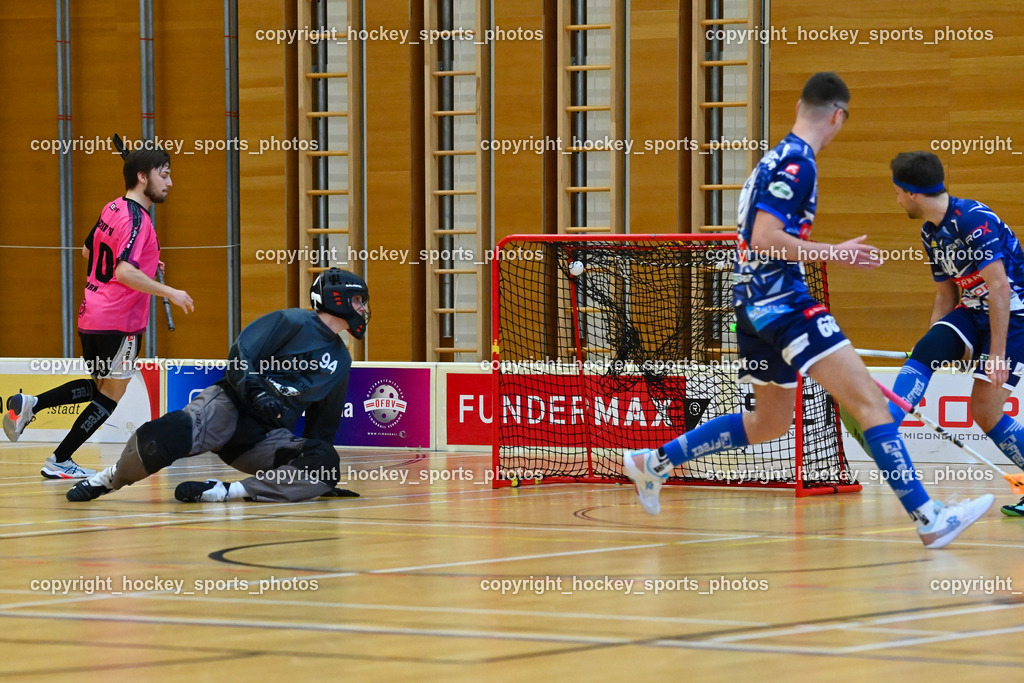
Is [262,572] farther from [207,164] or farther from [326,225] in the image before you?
[207,164]

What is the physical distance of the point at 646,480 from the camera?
543 centimetres

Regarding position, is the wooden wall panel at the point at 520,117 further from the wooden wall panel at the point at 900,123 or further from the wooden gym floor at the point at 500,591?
the wooden gym floor at the point at 500,591

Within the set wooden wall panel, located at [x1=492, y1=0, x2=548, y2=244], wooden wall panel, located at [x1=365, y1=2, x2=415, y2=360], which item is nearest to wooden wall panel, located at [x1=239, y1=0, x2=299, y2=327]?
wooden wall panel, located at [x1=365, y1=2, x2=415, y2=360]

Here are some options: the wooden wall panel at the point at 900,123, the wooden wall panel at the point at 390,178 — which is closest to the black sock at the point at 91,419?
the wooden wall panel at the point at 390,178

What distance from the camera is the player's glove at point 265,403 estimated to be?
20.0ft

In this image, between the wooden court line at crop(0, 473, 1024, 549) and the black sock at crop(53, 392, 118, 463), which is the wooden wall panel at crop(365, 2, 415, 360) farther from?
the wooden court line at crop(0, 473, 1024, 549)

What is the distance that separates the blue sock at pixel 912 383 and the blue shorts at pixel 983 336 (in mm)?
204

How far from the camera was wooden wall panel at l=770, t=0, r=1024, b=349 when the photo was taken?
10.3 metres

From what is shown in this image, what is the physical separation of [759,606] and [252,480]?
321 cm

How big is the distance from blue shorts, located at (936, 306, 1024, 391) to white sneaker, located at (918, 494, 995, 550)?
1338 millimetres

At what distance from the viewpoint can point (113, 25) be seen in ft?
44.8

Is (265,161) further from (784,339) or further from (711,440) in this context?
(784,339)

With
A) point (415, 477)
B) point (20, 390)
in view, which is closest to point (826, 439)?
point (415, 477)

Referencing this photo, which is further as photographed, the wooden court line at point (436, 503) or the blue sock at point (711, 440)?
the blue sock at point (711, 440)
